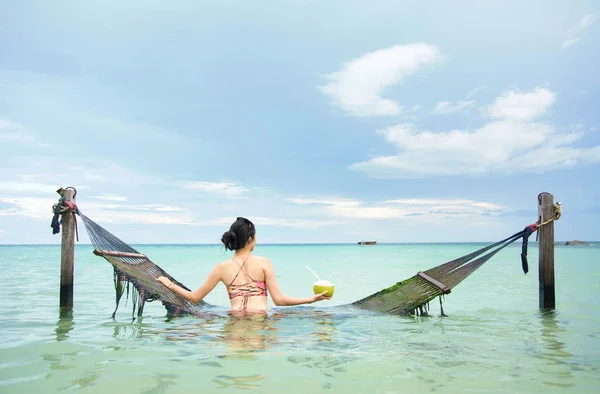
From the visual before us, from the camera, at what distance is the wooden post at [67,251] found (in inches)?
264

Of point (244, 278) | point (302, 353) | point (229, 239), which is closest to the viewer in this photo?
point (302, 353)

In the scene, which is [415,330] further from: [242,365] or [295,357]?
[242,365]

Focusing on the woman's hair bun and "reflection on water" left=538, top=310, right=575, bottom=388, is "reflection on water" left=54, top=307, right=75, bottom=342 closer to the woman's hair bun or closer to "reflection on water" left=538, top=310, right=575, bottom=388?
the woman's hair bun

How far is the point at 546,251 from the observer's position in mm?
6969

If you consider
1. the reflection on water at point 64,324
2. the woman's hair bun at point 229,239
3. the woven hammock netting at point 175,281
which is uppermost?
the woman's hair bun at point 229,239

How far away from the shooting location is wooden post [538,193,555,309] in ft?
22.4

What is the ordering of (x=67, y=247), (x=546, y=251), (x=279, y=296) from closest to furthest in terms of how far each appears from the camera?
1. (x=279, y=296)
2. (x=67, y=247)
3. (x=546, y=251)

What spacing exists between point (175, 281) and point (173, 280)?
0.16 feet

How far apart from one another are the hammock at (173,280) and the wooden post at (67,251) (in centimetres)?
11

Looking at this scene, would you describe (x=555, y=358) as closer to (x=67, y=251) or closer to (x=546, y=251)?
(x=546, y=251)

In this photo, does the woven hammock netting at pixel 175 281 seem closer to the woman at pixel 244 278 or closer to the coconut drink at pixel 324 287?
the woman at pixel 244 278

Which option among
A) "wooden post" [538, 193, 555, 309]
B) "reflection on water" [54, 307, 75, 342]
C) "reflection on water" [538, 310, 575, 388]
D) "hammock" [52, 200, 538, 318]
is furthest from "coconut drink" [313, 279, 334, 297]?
"wooden post" [538, 193, 555, 309]

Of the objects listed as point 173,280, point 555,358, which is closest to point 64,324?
point 173,280

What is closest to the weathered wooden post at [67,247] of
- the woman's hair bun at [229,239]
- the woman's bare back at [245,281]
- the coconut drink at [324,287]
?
the woman's bare back at [245,281]
